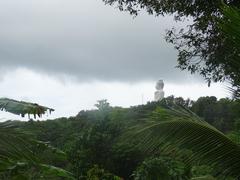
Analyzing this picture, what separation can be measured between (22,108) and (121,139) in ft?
2.80

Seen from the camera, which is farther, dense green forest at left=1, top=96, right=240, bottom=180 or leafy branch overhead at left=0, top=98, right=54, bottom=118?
dense green forest at left=1, top=96, right=240, bottom=180

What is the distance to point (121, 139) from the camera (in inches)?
191

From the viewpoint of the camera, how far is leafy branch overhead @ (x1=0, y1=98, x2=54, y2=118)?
15.0ft

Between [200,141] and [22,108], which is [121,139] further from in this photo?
[22,108]

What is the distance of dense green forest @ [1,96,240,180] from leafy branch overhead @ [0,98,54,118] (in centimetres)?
22

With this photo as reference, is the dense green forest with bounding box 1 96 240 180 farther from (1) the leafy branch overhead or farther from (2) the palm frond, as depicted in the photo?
(1) the leafy branch overhead

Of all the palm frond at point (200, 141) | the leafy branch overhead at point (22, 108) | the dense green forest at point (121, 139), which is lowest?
the palm frond at point (200, 141)

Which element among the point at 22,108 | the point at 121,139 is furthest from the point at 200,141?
the point at 22,108

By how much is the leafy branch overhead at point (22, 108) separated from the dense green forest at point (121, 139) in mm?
216

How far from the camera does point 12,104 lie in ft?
15.2

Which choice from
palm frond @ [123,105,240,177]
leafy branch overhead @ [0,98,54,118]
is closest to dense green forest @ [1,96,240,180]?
palm frond @ [123,105,240,177]

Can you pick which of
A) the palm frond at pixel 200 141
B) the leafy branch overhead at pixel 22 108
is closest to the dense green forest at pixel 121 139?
the palm frond at pixel 200 141

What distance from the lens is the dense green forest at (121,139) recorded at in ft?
16.2

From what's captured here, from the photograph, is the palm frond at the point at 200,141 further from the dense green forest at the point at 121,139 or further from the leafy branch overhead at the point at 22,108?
the leafy branch overhead at the point at 22,108
